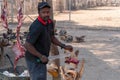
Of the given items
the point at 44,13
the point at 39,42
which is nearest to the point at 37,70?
the point at 39,42

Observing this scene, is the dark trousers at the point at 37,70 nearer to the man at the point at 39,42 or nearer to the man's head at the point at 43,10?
the man at the point at 39,42

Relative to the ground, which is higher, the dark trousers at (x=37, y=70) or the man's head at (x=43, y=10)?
the man's head at (x=43, y=10)

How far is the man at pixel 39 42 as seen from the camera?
4.30 metres

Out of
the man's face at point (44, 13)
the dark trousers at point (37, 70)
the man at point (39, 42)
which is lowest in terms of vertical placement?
the dark trousers at point (37, 70)

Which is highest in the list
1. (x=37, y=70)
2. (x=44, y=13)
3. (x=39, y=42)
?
(x=44, y=13)

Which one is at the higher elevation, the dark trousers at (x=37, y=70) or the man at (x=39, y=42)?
the man at (x=39, y=42)

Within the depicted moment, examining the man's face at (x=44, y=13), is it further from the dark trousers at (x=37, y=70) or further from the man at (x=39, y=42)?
the dark trousers at (x=37, y=70)

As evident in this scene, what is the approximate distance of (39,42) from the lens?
4.44 m

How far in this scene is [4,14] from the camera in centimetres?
712

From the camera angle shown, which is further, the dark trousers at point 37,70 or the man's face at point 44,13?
the dark trousers at point 37,70

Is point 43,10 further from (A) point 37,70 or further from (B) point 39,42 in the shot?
(A) point 37,70

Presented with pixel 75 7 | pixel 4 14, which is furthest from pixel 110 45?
pixel 75 7

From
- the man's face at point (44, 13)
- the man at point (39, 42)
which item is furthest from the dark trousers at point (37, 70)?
the man's face at point (44, 13)

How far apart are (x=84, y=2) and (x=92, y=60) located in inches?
1046
